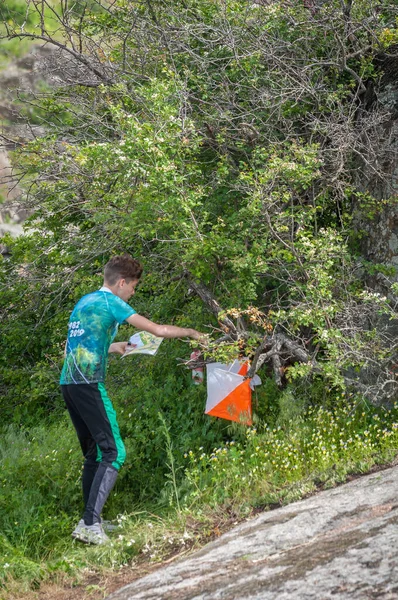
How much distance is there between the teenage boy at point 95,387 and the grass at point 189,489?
223 millimetres

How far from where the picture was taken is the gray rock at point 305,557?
2865mm

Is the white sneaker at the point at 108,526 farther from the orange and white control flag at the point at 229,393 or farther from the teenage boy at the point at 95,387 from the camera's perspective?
the orange and white control flag at the point at 229,393

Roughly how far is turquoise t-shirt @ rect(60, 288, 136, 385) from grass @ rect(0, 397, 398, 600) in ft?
2.69

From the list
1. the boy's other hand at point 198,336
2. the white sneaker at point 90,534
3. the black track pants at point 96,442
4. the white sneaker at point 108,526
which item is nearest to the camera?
the white sneaker at point 90,534

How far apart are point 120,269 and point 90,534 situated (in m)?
1.71

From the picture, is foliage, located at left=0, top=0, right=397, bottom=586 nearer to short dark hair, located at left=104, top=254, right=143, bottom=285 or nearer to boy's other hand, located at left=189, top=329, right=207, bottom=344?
boy's other hand, located at left=189, top=329, right=207, bottom=344

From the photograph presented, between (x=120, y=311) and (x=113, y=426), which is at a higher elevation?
(x=120, y=311)

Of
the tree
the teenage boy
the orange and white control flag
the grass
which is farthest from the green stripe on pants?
the orange and white control flag

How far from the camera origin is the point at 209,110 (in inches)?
259

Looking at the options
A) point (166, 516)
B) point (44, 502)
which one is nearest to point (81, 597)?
point (166, 516)

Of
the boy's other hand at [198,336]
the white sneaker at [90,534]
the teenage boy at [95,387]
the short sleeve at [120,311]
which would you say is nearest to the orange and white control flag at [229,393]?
the boy's other hand at [198,336]

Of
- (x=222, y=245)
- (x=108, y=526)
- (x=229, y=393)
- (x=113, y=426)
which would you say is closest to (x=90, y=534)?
(x=108, y=526)

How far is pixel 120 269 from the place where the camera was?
4.84 meters

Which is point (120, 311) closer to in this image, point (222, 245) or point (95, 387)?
point (95, 387)
